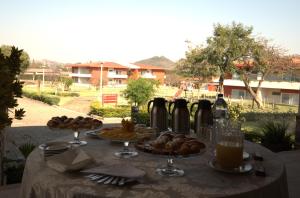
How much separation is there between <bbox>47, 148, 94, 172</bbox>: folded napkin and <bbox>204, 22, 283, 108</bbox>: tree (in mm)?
12482

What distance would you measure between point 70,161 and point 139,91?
9.20 m

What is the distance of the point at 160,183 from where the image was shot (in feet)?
3.48

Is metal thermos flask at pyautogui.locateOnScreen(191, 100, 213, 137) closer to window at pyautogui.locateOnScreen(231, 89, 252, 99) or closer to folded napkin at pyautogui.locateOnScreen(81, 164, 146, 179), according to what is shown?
folded napkin at pyautogui.locateOnScreen(81, 164, 146, 179)

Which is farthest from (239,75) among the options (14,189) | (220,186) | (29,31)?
(220,186)

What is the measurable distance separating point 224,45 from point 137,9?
23.6ft

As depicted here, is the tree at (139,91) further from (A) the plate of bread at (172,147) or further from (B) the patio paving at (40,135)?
(A) the plate of bread at (172,147)

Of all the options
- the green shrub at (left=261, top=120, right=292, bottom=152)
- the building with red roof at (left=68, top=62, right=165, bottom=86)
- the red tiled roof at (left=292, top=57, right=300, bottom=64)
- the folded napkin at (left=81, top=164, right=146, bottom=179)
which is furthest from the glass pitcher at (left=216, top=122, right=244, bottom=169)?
the building with red roof at (left=68, top=62, right=165, bottom=86)

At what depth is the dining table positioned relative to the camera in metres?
0.99

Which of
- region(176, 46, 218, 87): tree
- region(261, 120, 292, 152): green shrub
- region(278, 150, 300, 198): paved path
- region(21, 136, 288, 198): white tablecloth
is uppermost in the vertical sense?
region(176, 46, 218, 87): tree

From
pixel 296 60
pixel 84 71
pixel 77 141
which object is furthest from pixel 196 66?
pixel 84 71

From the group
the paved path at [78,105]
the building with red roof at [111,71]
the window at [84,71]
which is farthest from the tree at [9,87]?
the window at [84,71]

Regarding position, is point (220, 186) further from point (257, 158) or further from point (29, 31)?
point (29, 31)

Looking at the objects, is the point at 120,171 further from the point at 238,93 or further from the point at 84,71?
the point at 84,71

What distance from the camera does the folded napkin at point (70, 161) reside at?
1.13 meters
